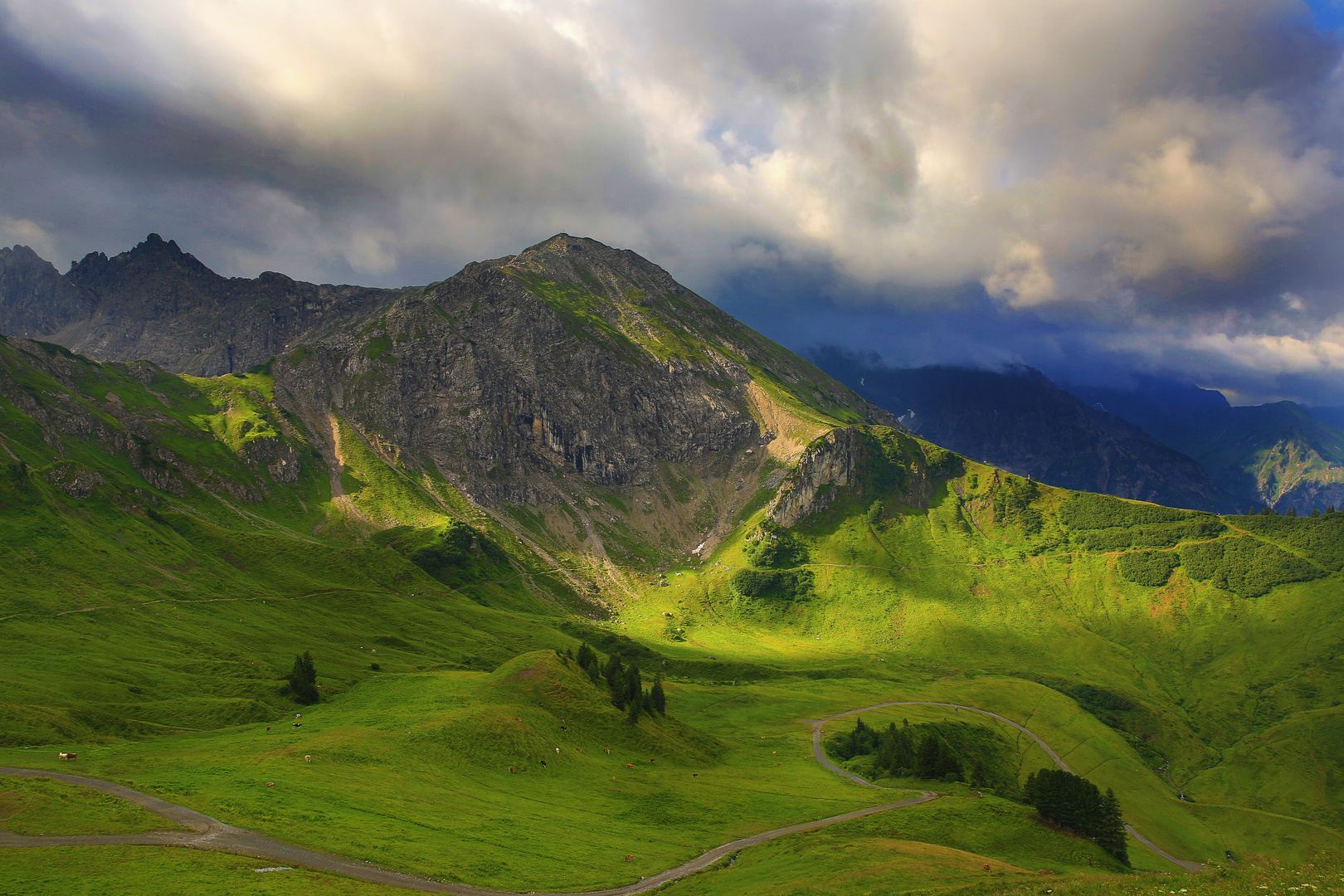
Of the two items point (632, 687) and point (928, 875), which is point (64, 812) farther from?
point (632, 687)

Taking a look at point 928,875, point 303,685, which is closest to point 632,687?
point 303,685

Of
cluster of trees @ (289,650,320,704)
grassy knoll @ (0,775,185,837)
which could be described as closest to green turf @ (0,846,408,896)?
grassy knoll @ (0,775,185,837)

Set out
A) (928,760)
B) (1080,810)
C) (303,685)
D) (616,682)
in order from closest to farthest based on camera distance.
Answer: (1080,810) → (928,760) → (303,685) → (616,682)

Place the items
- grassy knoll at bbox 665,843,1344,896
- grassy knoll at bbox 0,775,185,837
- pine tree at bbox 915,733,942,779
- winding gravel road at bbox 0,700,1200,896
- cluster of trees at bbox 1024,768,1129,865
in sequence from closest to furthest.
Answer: grassy knoll at bbox 665,843,1344,896 → grassy knoll at bbox 0,775,185,837 → winding gravel road at bbox 0,700,1200,896 → cluster of trees at bbox 1024,768,1129,865 → pine tree at bbox 915,733,942,779

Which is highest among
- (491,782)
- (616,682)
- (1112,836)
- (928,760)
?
(616,682)

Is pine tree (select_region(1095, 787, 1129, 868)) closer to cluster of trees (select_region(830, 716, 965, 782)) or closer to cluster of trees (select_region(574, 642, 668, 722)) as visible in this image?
cluster of trees (select_region(830, 716, 965, 782))

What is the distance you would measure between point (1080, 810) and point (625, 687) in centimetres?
7532

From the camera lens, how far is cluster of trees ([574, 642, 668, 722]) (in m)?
123

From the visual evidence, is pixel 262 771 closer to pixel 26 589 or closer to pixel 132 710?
pixel 132 710

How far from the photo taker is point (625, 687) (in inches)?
5044

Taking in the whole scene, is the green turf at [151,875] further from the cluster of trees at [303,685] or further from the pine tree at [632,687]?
the cluster of trees at [303,685]

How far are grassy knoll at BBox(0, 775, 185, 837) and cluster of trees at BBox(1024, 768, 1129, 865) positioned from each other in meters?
98.5

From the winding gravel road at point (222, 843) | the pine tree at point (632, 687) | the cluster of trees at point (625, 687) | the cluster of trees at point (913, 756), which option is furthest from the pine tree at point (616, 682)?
the winding gravel road at point (222, 843)

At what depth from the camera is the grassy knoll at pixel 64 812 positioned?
45.2m
